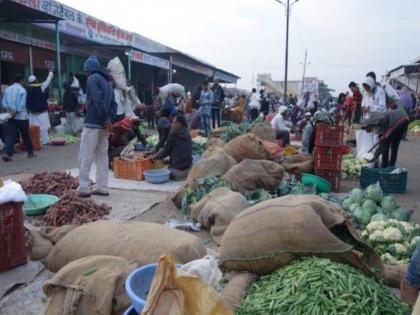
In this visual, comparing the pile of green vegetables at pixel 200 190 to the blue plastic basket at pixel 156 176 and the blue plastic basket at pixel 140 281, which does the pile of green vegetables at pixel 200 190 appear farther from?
the blue plastic basket at pixel 140 281

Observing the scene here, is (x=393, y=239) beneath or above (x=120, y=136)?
beneath

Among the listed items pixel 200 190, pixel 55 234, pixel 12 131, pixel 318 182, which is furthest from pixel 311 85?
pixel 55 234

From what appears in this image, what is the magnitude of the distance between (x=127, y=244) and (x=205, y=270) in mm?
922

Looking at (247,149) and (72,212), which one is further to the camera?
(247,149)

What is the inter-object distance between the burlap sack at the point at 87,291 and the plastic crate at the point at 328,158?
16.5 feet

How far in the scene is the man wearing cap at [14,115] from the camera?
935 cm

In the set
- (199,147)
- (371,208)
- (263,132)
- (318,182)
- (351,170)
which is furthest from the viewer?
(199,147)

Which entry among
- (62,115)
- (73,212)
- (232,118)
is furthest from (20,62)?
(73,212)

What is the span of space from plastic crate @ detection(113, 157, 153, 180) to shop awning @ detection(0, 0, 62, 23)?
5.94 meters

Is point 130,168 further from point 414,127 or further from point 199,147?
point 414,127

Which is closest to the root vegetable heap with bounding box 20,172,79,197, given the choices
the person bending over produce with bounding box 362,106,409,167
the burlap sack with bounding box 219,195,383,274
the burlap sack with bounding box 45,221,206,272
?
the burlap sack with bounding box 45,221,206,272

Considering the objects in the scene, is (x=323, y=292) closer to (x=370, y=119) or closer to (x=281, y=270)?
(x=281, y=270)

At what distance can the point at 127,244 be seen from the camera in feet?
11.1

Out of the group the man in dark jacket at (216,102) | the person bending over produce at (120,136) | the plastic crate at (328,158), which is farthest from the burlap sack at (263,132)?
the man in dark jacket at (216,102)
